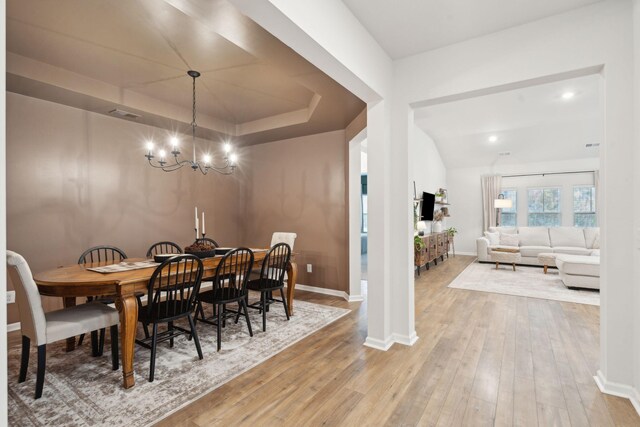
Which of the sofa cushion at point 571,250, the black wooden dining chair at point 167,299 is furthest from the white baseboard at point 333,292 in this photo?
the sofa cushion at point 571,250

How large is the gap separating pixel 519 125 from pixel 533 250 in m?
2.90

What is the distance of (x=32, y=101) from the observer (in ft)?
11.6

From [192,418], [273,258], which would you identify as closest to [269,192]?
[273,258]

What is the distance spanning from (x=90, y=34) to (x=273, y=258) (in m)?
2.67

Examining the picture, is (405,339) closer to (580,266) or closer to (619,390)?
(619,390)

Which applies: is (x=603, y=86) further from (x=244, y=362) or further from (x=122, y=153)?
(x=122, y=153)

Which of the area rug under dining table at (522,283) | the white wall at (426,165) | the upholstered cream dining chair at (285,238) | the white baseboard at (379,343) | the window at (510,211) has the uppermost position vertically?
the white wall at (426,165)

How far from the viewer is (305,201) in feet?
17.4

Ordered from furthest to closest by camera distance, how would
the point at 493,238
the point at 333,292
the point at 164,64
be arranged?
the point at 493,238, the point at 333,292, the point at 164,64

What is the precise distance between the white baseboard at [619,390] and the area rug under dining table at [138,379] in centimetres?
237

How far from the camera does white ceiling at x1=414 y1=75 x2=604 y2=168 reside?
213 inches

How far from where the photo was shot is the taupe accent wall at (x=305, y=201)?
4965 millimetres

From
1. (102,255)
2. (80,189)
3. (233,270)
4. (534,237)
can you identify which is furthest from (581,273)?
(80,189)

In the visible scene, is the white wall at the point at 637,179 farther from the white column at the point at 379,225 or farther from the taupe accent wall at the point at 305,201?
the taupe accent wall at the point at 305,201
